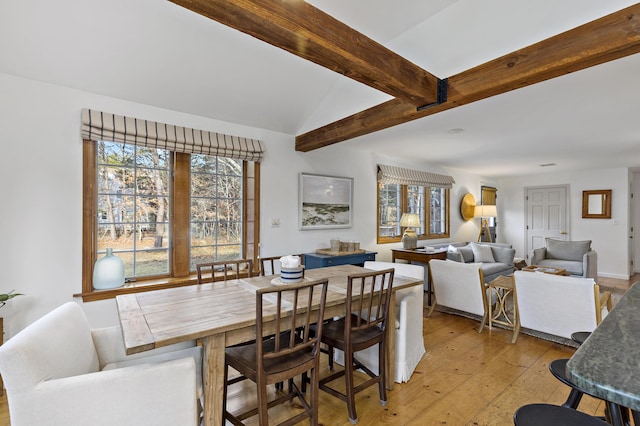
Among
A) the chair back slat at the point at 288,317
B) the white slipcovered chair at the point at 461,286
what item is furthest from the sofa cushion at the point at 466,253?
the chair back slat at the point at 288,317

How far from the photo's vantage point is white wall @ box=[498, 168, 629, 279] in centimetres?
628

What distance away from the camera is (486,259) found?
531 centimetres

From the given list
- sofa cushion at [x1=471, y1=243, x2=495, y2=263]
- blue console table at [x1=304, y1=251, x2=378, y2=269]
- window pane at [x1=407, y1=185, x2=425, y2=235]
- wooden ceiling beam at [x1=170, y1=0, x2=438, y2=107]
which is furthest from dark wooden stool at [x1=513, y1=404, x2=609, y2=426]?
window pane at [x1=407, y1=185, x2=425, y2=235]

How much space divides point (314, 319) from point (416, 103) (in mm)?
1832

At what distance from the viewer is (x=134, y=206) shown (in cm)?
300

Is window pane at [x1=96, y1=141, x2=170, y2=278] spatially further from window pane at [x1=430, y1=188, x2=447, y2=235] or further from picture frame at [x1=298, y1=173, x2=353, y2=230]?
window pane at [x1=430, y1=188, x2=447, y2=235]

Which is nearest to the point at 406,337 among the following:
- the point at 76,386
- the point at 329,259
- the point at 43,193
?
the point at 329,259

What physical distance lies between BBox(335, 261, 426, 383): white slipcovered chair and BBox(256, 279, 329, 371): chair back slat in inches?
31.2

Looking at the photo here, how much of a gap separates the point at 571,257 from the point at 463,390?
15.2 ft

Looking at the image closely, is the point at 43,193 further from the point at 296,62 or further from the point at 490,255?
the point at 490,255

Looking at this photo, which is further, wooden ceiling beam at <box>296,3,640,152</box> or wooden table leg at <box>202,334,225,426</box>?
wooden ceiling beam at <box>296,3,640,152</box>

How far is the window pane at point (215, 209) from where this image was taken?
132 inches

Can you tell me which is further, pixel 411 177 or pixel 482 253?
pixel 411 177

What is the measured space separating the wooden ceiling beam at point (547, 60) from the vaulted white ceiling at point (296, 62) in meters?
0.11
